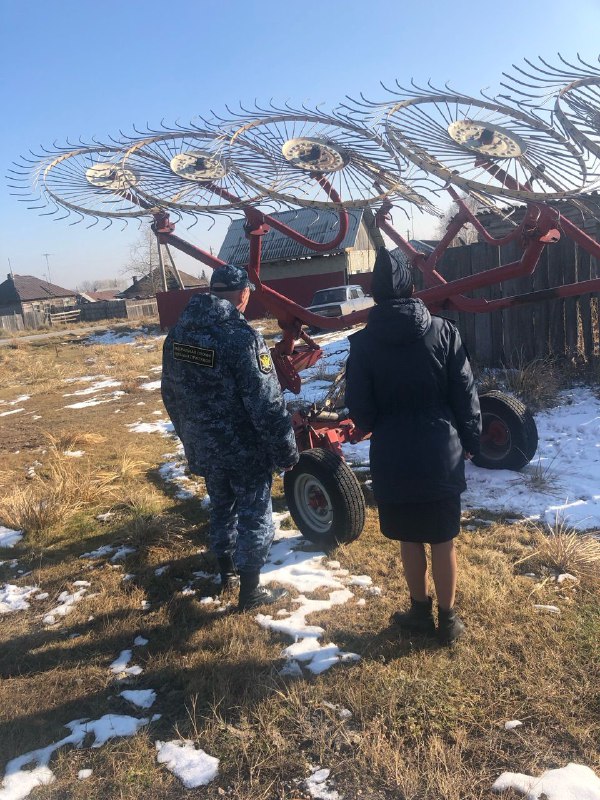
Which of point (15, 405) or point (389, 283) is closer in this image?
point (389, 283)

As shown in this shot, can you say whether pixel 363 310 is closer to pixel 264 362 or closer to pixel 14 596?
pixel 264 362

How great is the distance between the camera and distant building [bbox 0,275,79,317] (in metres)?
58.4

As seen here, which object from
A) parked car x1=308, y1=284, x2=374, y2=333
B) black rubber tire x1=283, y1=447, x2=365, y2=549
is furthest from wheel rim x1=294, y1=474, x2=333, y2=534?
parked car x1=308, y1=284, x2=374, y2=333

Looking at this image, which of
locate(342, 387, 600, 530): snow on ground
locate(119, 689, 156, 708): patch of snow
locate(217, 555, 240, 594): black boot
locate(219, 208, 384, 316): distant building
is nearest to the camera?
locate(119, 689, 156, 708): patch of snow

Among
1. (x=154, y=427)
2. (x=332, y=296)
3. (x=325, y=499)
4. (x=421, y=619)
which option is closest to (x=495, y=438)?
(x=325, y=499)

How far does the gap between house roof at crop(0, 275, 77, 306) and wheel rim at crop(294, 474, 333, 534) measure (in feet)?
206

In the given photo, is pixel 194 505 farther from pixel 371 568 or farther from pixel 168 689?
pixel 168 689

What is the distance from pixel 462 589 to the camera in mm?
3070

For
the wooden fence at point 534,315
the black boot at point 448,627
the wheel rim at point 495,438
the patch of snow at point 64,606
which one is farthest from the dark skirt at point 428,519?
the wooden fence at point 534,315

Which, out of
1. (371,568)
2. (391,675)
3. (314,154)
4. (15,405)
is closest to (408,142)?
(314,154)

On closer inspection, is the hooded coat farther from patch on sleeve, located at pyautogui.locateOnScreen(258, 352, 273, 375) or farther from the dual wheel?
the dual wheel

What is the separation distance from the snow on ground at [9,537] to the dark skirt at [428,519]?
318 cm

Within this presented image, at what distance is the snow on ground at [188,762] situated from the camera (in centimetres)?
199

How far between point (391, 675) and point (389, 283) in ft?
5.62
